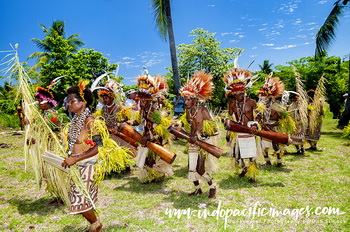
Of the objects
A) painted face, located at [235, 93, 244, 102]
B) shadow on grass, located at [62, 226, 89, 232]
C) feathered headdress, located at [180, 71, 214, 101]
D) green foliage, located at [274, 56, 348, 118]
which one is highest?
green foliage, located at [274, 56, 348, 118]

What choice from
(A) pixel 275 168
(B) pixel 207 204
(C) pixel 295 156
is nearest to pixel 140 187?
(B) pixel 207 204

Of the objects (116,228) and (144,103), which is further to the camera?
(144,103)

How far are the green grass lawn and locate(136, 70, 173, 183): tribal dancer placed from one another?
291 mm

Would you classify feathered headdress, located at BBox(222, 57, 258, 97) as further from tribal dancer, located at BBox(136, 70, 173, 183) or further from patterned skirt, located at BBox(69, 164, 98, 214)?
patterned skirt, located at BBox(69, 164, 98, 214)

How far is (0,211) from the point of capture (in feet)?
14.1

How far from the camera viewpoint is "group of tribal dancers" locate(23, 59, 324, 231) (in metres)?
3.02

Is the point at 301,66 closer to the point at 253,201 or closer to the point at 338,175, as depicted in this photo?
the point at 338,175

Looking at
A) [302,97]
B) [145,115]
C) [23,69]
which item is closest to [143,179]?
[145,115]

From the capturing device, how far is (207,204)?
423 centimetres

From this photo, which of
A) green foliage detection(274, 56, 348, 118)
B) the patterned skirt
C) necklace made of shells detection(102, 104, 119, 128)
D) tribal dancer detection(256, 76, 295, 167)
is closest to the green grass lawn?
tribal dancer detection(256, 76, 295, 167)

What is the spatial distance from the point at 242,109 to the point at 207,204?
7.04 feet

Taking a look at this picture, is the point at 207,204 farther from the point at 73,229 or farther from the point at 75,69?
the point at 75,69

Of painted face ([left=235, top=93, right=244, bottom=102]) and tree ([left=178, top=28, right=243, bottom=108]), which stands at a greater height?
tree ([left=178, top=28, right=243, bottom=108])

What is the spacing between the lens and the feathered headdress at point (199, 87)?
14.6ft
